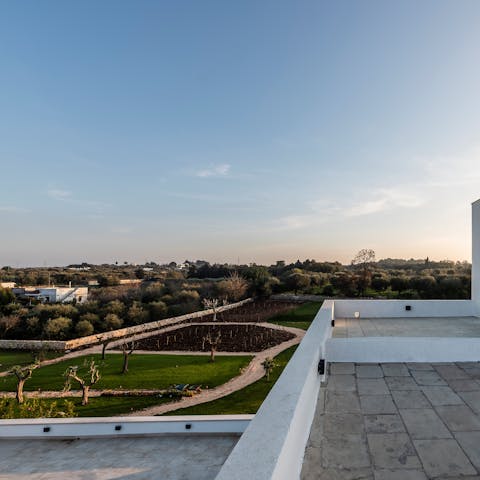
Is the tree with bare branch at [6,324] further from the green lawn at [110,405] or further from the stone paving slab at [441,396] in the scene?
the stone paving slab at [441,396]

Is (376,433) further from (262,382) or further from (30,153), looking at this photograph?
(30,153)

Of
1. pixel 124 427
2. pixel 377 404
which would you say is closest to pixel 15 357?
pixel 124 427

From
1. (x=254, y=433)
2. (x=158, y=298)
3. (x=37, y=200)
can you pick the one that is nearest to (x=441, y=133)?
(x=254, y=433)

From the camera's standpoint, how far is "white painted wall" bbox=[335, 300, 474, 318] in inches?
240

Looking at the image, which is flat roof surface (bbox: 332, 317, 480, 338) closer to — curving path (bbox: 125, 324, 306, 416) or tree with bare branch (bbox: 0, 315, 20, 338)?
curving path (bbox: 125, 324, 306, 416)

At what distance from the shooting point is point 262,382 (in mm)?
9789

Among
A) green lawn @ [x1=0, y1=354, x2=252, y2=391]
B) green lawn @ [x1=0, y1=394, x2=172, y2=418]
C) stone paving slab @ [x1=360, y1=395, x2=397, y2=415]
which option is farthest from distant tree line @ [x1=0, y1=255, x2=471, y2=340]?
stone paving slab @ [x1=360, y1=395, x2=397, y2=415]

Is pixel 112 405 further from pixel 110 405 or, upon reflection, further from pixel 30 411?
pixel 30 411

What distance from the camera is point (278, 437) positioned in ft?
3.94

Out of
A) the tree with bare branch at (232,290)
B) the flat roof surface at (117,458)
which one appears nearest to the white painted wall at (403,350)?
the flat roof surface at (117,458)

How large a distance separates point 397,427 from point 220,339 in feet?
45.4

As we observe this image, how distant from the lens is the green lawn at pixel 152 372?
1011 centimetres

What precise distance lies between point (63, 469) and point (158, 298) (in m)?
21.6

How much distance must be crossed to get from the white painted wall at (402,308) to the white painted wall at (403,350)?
2.70 metres
